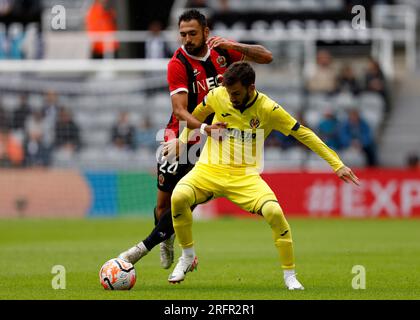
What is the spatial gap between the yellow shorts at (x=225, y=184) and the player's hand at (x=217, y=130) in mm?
297

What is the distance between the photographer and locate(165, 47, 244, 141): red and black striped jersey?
11.0 meters

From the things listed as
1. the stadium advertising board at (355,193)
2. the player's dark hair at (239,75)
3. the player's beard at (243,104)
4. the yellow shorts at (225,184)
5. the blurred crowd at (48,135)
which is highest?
the player's dark hair at (239,75)

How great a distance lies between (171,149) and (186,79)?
3.05ft

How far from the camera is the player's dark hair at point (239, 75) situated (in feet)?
31.9

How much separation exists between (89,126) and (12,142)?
6.76ft

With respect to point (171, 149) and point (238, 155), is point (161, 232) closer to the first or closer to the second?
point (171, 149)

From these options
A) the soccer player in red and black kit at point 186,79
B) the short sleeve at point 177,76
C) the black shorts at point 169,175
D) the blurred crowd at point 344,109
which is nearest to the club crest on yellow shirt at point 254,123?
the soccer player in red and black kit at point 186,79

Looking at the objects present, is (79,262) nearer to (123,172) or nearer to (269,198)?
(269,198)

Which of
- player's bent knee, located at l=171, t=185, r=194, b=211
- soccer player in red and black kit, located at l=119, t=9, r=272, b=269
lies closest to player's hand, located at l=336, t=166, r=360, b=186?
player's bent knee, located at l=171, t=185, r=194, b=211

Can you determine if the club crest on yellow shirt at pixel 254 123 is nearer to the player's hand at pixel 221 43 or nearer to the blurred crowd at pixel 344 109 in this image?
the player's hand at pixel 221 43

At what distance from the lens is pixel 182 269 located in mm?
10586

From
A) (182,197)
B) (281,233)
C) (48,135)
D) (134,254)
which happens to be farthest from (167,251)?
(48,135)

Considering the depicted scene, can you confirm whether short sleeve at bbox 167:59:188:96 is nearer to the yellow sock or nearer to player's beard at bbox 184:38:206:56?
player's beard at bbox 184:38:206:56
